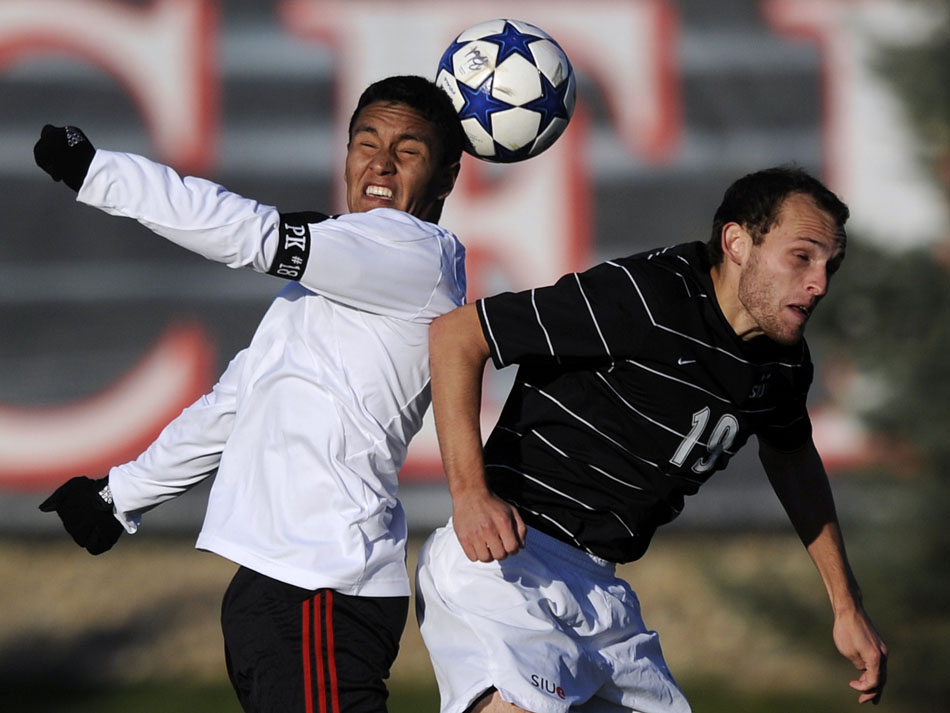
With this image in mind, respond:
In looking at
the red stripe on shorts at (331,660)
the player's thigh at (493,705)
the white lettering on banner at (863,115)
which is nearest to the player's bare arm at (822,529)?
the player's thigh at (493,705)

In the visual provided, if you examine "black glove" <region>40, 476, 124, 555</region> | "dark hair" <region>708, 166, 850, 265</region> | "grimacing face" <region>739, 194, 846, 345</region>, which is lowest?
"black glove" <region>40, 476, 124, 555</region>

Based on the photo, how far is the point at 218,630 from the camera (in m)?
8.43

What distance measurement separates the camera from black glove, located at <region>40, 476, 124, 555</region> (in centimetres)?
373

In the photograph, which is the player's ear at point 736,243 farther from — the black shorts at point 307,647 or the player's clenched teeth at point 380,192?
the black shorts at point 307,647

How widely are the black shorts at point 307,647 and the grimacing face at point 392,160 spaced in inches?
39.3

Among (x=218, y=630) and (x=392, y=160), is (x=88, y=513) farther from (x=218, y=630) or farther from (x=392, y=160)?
(x=218, y=630)

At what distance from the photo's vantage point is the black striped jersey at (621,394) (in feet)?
10.9

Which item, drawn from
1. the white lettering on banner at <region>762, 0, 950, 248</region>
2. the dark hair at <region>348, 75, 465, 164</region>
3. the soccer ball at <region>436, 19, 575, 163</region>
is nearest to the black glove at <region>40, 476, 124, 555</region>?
the dark hair at <region>348, 75, 465, 164</region>

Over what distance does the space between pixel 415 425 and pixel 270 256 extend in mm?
590

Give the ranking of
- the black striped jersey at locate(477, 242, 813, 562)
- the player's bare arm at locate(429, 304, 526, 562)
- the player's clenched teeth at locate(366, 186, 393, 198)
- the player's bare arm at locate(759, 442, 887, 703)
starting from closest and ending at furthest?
the player's bare arm at locate(429, 304, 526, 562), the black striped jersey at locate(477, 242, 813, 562), the player's clenched teeth at locate(366, 186, 393, 198), the player's bare arm at locate(759, 442, 887, 703)

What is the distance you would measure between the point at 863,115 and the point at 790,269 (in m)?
5.03

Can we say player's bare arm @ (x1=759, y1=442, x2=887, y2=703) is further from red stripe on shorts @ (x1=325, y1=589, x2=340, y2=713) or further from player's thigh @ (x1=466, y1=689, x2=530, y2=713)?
red stripe on shorts @ (x1=325, y1=589, x2=340, y2=713)

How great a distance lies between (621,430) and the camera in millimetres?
3461

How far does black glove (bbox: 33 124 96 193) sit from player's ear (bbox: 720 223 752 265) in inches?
59.4
